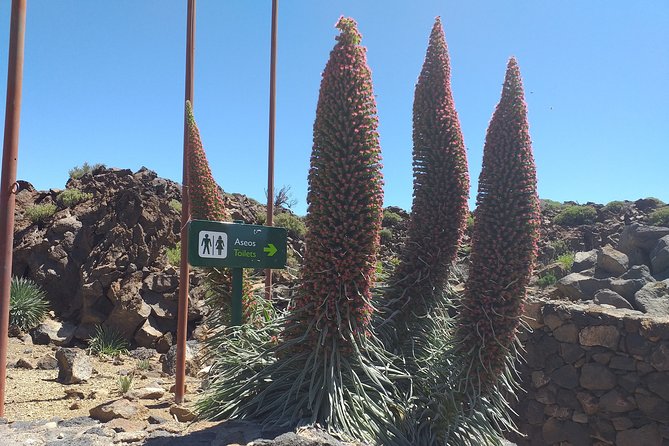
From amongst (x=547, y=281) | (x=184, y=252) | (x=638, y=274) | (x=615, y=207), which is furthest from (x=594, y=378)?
(x=615, y=207)

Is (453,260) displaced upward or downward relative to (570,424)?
upward

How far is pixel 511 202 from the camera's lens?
3723 millimetres

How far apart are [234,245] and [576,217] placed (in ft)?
71.0

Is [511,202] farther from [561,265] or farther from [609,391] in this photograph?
[561,265]

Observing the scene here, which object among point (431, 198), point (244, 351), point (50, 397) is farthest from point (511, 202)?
point (50, 397)

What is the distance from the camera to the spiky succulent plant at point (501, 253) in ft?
12.1

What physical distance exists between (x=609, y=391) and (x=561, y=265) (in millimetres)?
7653

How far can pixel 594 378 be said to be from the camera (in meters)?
7.26

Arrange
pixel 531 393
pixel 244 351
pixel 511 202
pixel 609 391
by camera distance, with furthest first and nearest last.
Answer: pixel 531 393 < pixel 609 391 < pixel 244 351 < pixel 511 202

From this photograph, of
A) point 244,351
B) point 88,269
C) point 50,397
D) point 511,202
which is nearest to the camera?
point 511,202

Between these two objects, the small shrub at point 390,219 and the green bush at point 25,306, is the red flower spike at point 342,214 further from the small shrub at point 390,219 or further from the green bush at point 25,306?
the small shrub at point 390,219

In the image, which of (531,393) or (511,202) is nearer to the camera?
(511,202)

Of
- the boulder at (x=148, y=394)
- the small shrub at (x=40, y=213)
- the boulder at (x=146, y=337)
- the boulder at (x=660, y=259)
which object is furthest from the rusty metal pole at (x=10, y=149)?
the boulder at (x=660, y=259)

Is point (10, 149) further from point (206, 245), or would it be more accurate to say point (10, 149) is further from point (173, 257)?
point (173, 257)
